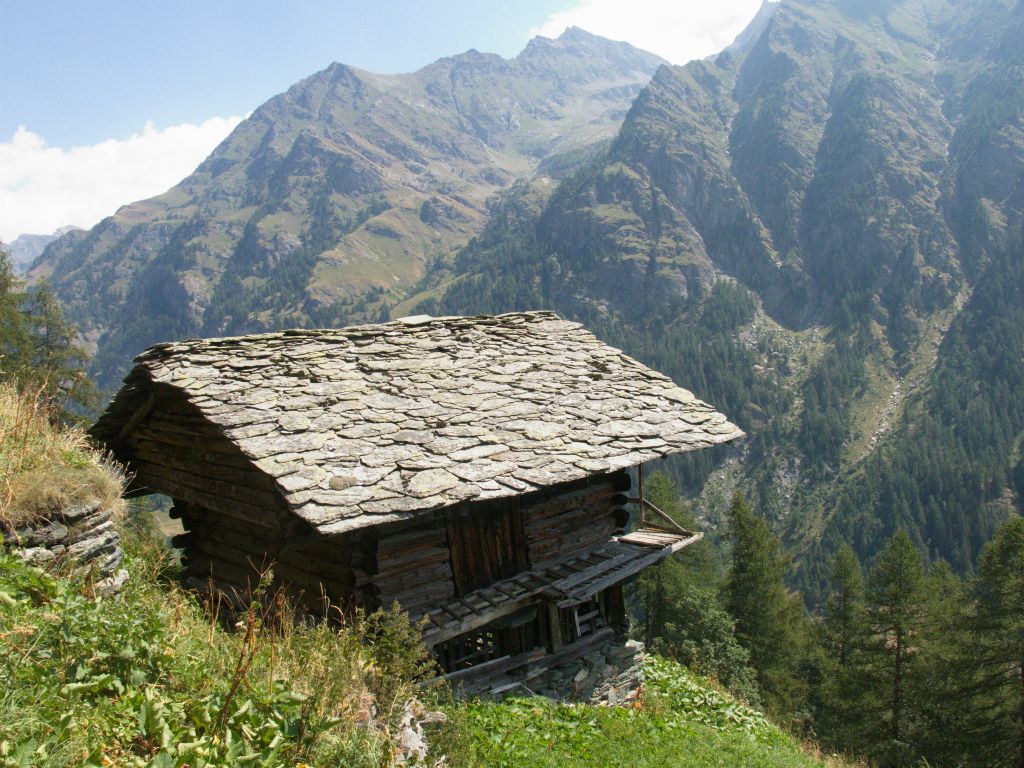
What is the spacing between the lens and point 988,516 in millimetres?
125438

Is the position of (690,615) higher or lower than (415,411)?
lower

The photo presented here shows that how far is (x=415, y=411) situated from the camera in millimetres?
10352

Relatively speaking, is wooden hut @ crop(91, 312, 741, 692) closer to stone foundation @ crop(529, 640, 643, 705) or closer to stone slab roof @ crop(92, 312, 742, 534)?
stone slab roof @ crop(92, 312, 742, 534)

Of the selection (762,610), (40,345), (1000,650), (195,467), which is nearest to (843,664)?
(762,610)

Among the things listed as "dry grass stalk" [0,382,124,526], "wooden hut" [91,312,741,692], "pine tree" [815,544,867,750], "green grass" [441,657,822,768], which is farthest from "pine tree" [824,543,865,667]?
"dry grass stalk" [0,382,124,526]

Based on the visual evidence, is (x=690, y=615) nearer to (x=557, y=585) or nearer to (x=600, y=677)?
(x=600, y=677)

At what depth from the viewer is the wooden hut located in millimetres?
8984

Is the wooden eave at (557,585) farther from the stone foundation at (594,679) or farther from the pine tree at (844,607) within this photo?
the pine tree at (844,607)

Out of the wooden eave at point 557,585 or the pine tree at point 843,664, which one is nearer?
the wooden eave at point 557,585

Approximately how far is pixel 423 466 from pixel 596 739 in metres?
4.46

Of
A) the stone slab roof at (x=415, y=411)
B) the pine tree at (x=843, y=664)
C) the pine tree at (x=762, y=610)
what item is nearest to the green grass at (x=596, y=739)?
the stone slab roof at (x=415, y=411)

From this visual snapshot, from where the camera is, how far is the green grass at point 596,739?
311 inches

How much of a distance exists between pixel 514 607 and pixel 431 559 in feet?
5.32

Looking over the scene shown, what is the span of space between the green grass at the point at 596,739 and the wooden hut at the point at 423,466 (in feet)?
4.76
